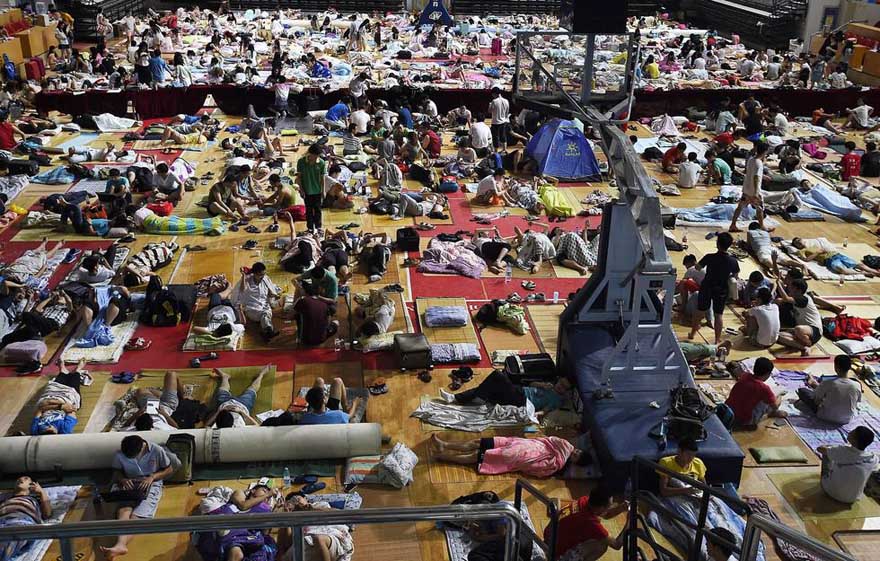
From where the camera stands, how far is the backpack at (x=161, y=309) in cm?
1324

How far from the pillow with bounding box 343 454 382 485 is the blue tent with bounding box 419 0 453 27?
114 ft

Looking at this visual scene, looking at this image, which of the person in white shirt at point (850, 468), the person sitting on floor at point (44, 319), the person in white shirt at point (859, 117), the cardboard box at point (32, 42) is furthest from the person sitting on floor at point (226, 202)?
the cardboard box at point (32, 42)

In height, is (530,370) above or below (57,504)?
above

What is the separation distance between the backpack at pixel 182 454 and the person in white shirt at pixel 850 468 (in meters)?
7.33

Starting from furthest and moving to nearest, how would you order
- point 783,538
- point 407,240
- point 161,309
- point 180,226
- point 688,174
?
point 688,174 → point 180,226 → point 407,240 → point 161,309 → point 783,538

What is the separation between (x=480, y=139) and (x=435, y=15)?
2169 cm

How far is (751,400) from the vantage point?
10828 millimetres

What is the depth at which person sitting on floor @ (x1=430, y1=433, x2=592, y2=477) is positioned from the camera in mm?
10094

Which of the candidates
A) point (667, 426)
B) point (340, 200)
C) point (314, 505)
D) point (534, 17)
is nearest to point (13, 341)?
point (314, 505)

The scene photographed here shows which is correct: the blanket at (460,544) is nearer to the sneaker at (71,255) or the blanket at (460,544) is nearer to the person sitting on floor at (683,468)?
the person sitting on floor at (683,468)

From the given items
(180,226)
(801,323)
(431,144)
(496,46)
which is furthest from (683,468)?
(496,46)

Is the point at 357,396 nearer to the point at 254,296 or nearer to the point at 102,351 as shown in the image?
the point at 254,296

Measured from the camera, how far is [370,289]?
1460cm

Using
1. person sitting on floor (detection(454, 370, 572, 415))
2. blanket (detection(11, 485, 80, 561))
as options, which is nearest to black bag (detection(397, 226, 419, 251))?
person sitting on floor (detection(454, 370, 572, 415))
